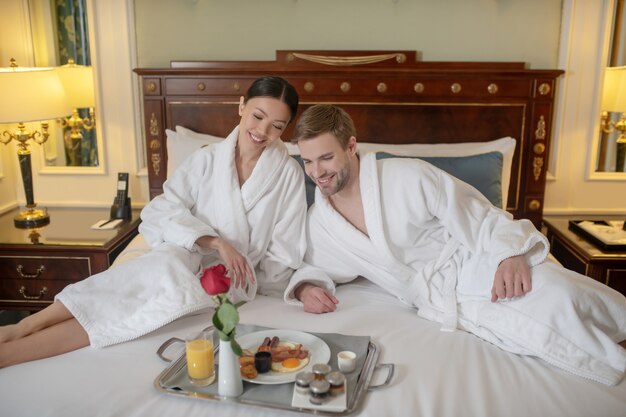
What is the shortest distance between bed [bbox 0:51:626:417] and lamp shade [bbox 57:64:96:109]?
337 millimetres

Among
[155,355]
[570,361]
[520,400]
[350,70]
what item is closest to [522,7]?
[350,70]

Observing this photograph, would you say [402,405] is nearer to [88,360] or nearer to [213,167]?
[88,360]

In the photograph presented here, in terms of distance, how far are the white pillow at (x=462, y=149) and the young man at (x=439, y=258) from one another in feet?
1.69

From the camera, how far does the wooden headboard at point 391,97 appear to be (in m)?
2.81

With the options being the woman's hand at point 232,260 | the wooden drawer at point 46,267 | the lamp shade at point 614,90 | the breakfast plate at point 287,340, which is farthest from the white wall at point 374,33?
the breakfast plate at point 287,340

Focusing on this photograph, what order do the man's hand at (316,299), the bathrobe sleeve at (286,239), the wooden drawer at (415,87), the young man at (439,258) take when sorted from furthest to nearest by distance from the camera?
the wooden drawer at (415,87), the bathrobe sleeve at (286,239), the man's hand at (316,299), the young man at (439,258)

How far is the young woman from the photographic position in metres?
1.79

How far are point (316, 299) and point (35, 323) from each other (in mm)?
882

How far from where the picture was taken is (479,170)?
8.32 ft

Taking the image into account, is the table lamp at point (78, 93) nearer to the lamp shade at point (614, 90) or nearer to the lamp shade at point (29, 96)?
the lamp shade at point (29, 96)

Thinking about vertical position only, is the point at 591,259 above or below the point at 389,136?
below

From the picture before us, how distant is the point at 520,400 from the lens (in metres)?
1.48

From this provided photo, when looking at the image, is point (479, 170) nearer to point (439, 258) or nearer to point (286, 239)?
point (439, 258)

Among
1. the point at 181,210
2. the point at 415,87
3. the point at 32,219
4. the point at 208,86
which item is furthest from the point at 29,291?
the point at 415,87
